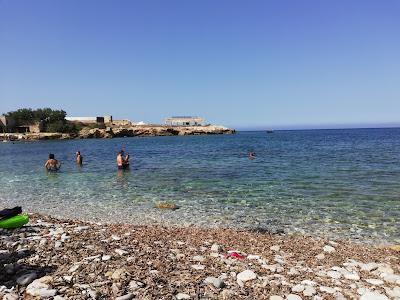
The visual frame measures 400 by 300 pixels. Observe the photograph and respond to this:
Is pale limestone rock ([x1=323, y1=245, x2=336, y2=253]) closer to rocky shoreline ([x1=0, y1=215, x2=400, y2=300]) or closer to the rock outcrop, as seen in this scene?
rocky shoreline ([x1=0, y1=215, x2=400, y2=300])

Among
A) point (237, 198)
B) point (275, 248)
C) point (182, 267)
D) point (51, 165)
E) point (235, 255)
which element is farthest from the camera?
point (51, 165)

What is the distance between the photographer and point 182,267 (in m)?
7.93

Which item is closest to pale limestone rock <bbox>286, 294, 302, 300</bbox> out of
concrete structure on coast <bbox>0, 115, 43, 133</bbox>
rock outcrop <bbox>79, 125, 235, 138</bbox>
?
rock outcrop <bbox>79, 125, 235, 138</bbox>

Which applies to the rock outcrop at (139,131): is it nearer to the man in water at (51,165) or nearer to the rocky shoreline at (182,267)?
the man in water at (51,165)

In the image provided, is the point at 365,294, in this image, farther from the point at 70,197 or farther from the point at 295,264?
the point at 70,197

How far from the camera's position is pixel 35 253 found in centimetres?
845

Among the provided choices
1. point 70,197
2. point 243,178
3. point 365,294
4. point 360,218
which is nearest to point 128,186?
point 70,197

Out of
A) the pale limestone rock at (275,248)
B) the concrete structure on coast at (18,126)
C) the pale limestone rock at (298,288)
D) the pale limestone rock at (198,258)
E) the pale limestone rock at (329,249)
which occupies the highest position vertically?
the concrete structure on coast at (18,126)

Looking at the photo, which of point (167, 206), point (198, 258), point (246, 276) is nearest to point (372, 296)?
point (246, 276)

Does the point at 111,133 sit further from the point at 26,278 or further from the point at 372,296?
the point at 372,296

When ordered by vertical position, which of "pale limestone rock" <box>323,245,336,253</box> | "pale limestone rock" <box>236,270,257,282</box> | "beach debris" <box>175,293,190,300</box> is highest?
"beach debris" <box>175,293,190,300</box>

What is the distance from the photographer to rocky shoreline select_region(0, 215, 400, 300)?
21.8ft

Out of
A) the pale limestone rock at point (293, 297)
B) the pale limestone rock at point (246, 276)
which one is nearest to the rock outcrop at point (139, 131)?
the pale limestone rock at point (246, 276)

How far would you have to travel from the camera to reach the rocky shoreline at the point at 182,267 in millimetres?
6648
